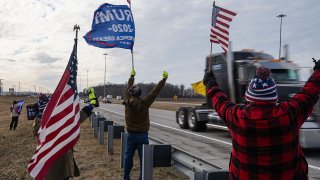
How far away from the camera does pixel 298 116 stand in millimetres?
3160

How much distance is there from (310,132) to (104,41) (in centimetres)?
589

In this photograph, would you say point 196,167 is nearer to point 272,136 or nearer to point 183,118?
point 272,136

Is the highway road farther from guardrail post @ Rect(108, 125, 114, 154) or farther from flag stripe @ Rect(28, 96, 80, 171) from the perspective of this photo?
flag stripe @ Rect(28, 96, 80, 171)

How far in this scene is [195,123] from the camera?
17203mm

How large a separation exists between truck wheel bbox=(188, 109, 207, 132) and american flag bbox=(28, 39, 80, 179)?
1220cm

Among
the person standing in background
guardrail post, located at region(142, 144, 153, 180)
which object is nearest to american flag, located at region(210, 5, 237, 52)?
the person standing in background

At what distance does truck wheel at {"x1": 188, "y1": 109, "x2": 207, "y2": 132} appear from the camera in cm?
1709

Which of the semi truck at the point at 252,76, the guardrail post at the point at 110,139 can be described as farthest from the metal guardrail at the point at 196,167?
the semi truck at the point at 252,76

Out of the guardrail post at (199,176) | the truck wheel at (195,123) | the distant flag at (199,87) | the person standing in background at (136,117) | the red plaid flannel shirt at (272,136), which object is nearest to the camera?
the red plaid flannel shirt at (272,136)

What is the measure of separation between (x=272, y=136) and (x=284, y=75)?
34.2ft

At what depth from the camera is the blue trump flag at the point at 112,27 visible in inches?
420

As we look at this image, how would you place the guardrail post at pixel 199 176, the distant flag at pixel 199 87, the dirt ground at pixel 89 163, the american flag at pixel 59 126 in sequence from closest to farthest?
the guardrail post at pixel 199 176 → the american flag at pixel 59 126 → the dirt ground at pixel 89 163 → the distant flag at pixel 199 87

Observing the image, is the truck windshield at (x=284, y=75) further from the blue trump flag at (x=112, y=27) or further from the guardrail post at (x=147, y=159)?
the guardrail post at (x=147, y=159)

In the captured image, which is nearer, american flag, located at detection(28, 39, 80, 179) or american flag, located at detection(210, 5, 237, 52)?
american flag, located at detection(28, 39, 80, 179)
